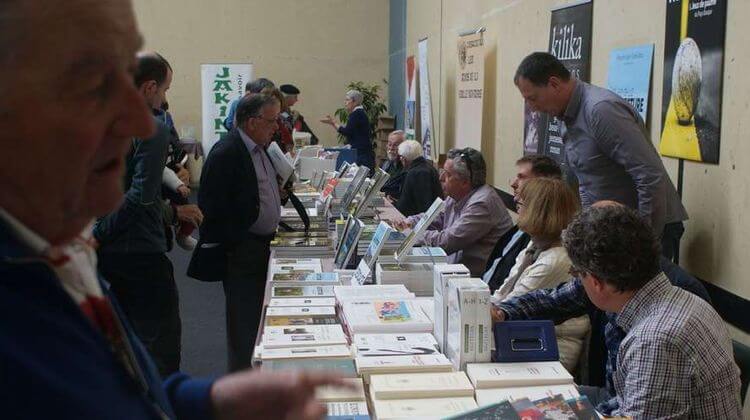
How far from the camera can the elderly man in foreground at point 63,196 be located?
60cm

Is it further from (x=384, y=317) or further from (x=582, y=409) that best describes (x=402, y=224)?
(x=582, y=409)

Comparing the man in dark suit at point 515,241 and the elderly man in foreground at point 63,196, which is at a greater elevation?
the elderly man in foreground at point 63,196

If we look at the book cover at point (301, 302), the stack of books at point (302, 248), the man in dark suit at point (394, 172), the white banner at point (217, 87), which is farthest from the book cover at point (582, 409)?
the white banner at point (217, 87)

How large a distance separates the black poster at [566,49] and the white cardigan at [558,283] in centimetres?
160

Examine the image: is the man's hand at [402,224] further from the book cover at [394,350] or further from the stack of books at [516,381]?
the stack of books at [516,381]

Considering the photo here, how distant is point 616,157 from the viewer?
3092 millimetres

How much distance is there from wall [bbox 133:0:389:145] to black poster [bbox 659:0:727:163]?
370 inches

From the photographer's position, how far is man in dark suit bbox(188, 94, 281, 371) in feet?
11.7

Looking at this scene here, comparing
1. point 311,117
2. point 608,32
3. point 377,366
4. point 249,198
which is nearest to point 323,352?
point 377,366

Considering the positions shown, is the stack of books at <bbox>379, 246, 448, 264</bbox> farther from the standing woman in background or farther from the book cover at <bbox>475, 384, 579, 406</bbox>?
the standing woman in background

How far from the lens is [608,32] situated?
12.8 feet

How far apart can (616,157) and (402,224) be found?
135 centimetres

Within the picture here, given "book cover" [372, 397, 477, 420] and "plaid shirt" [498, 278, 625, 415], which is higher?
"plaid shirt" [498, 278, 625, 415]

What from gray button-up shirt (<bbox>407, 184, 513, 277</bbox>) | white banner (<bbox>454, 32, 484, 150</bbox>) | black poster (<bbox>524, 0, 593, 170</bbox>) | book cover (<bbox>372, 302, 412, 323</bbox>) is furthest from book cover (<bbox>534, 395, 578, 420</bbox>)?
white banner (<bbox>454, 32, 484, 150</bbox>)
